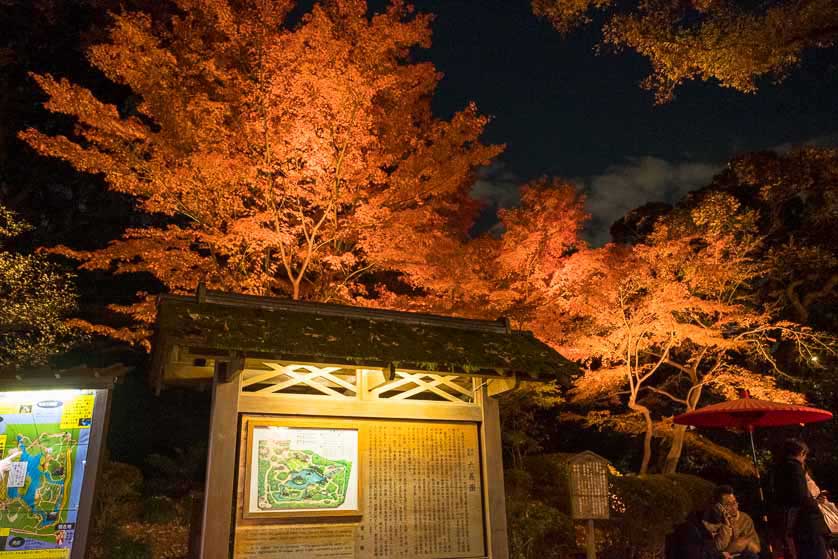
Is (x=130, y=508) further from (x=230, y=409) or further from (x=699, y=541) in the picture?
(x=699, y=541)

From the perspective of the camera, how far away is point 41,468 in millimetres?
5930

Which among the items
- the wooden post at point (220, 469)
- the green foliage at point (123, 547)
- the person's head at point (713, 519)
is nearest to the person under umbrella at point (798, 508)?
the person's head at point (713, 519)

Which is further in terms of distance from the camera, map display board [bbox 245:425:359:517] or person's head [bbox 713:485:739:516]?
person's head [bbox 713:485:739:516]

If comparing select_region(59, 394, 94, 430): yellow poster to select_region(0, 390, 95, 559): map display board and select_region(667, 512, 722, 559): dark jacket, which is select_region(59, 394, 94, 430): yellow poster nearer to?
select_region(0, 390, 95, 559): map display board

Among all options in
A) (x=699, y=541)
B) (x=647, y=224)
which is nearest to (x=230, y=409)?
(x=699, y=541)

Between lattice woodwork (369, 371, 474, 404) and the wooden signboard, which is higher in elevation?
lattice woodwork (369, 371, 474, 404)

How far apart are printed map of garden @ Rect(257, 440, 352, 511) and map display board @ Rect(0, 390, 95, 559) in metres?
1.83

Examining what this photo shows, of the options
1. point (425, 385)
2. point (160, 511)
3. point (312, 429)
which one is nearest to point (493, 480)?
point (425, 385)

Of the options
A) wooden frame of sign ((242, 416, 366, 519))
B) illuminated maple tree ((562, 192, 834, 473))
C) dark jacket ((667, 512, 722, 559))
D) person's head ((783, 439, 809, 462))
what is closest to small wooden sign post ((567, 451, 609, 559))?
dark jacket ((667, 512, 722, 559))

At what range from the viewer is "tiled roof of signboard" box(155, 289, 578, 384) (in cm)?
593

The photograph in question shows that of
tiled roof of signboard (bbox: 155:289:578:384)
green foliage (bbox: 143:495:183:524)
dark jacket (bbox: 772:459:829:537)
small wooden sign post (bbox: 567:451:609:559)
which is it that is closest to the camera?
tiled roof of signboard (bbox: 155:289:578:384)

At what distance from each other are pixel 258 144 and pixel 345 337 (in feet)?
23.3

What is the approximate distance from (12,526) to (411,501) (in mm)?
4014

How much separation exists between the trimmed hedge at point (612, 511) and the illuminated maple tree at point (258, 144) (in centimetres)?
577
